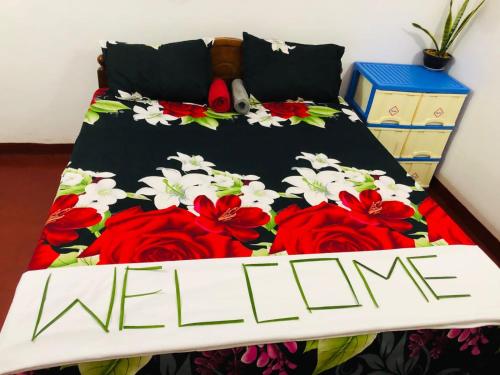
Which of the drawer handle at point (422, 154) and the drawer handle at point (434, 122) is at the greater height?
the drawer handle at point (434, 122)

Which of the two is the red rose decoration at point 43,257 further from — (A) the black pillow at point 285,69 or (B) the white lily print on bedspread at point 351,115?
(B) the white lily print on bedspread at point 351,115

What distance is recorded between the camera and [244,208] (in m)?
1.58

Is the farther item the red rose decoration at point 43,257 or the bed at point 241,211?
the red rose decoration at point 43,257

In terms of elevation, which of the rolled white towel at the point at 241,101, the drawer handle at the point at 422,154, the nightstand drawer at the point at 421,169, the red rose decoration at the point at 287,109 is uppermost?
the rolled white towel at the point at 241,101

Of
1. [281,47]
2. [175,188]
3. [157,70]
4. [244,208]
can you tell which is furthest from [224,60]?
[244,208]

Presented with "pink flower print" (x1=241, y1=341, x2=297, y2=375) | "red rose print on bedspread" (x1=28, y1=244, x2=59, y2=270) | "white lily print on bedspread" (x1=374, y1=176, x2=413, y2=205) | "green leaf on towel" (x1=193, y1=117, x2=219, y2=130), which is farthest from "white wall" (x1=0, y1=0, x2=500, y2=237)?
"pink flower print" (x1=241, y1=341, x2=297, y2=375)

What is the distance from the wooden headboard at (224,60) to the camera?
2482 millimetres

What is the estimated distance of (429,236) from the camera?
60.6 inches

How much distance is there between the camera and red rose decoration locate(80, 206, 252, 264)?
1336 mm

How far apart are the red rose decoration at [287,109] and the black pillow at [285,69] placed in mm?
46

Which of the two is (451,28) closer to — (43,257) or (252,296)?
(252,296)

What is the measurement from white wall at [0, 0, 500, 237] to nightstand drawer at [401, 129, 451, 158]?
0.41 ft

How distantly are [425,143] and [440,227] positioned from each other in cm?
128

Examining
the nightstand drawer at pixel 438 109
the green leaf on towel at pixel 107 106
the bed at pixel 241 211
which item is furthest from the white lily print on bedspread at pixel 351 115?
the green leaf on towel at pixel 107 106
